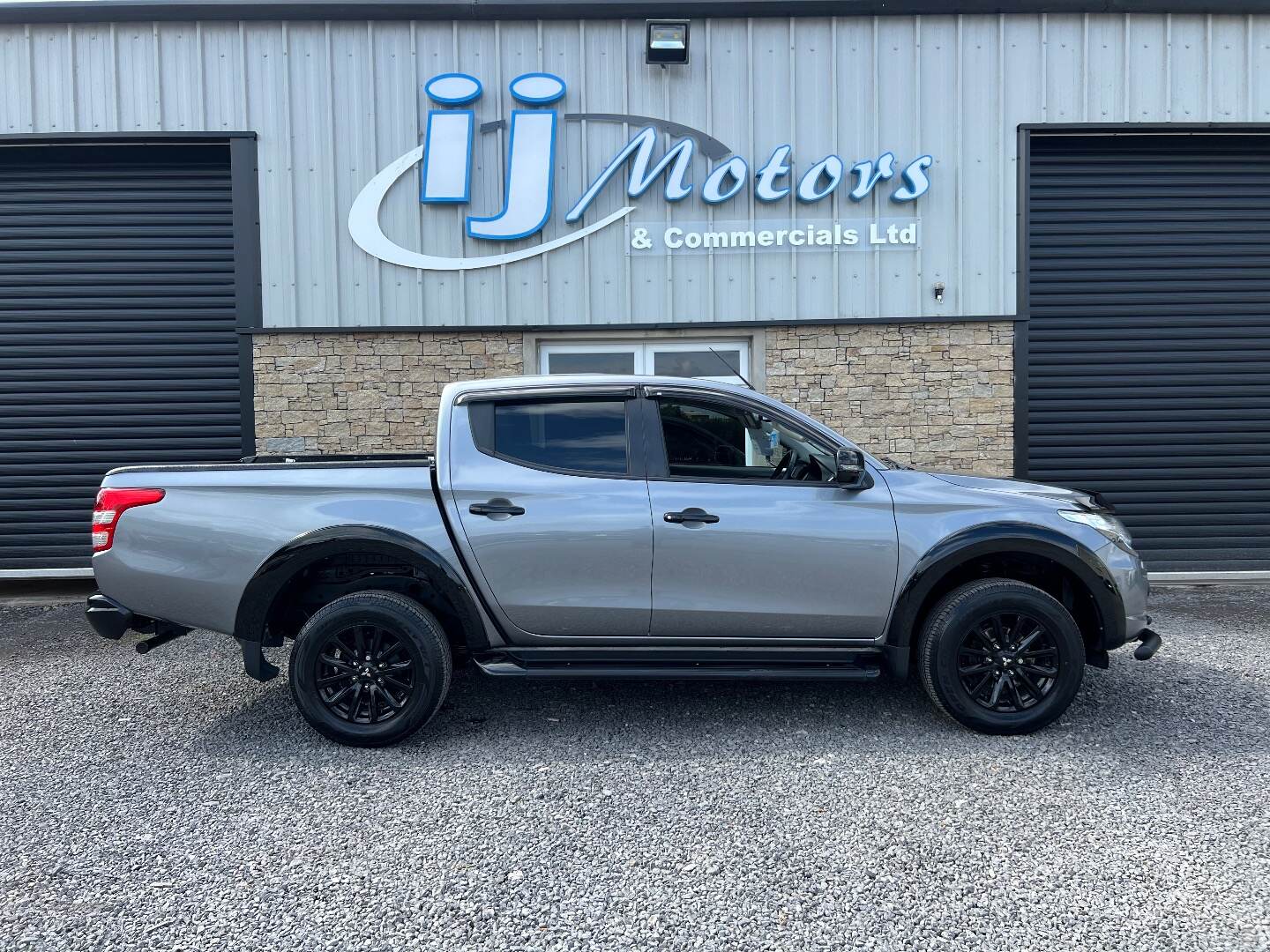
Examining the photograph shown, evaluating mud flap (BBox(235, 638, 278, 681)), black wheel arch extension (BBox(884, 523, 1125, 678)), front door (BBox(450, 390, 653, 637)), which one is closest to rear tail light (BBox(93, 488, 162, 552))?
A: mud flap (BBox(235, 638, 278, 681))

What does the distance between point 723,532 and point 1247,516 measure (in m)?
6.74

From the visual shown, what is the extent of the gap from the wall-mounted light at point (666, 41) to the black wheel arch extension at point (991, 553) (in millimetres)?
5447

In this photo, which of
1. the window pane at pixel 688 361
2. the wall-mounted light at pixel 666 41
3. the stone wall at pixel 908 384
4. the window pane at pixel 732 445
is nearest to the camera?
the window pane at pixel 732 445

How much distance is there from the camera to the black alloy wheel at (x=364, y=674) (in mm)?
3783

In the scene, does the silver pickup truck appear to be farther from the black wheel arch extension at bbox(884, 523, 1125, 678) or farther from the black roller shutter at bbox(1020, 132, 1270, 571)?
the black roller shutter at bbox(1020, 132, 1270, 571)

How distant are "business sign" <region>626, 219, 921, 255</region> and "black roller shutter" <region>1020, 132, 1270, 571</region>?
61.8 inches

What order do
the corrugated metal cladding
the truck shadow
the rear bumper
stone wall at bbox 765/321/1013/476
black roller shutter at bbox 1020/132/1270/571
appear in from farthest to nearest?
1. black roller shutter at bbox 1020/132/1270/571
2. stone wall at bbox 765/321/1013/476
3. the corrugated metal cladding
4. the rear bumper
5. the truck shadow

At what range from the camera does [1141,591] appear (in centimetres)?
395

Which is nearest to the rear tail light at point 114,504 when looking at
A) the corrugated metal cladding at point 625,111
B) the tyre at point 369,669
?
the tyre at point 369,669

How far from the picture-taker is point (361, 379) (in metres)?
7.43

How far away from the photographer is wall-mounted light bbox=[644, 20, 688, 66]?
718 centimetres

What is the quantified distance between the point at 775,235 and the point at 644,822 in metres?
5.68

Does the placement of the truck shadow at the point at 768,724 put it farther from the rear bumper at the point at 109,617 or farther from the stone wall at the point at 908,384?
the stone wall at the point at 908,384

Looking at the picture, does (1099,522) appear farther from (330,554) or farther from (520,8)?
(520,8)
